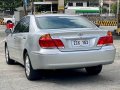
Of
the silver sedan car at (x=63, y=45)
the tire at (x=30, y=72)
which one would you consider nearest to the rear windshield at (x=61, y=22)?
the silver sedan car at (x=63, y=45)

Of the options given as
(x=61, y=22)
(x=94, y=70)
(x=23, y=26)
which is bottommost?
(x=94, y=70)

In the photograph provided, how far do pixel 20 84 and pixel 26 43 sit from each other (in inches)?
40.3

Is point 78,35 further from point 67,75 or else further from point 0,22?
point 0,22

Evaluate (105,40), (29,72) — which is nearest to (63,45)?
(105,40)

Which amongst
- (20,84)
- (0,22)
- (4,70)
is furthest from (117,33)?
(0,22)

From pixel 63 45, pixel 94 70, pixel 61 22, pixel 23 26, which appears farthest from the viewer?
pixel 23 26

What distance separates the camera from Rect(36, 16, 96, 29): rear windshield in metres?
8.93

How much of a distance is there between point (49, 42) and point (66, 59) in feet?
1.61

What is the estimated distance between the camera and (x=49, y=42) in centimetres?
815

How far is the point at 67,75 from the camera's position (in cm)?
954

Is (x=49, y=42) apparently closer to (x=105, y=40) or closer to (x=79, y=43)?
(x=79, y=43)

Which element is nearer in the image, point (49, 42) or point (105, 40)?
point (49, 42)

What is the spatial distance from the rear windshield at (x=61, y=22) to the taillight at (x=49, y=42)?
0.65m

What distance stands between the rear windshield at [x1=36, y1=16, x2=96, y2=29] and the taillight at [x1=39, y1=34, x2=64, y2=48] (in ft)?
2.12
